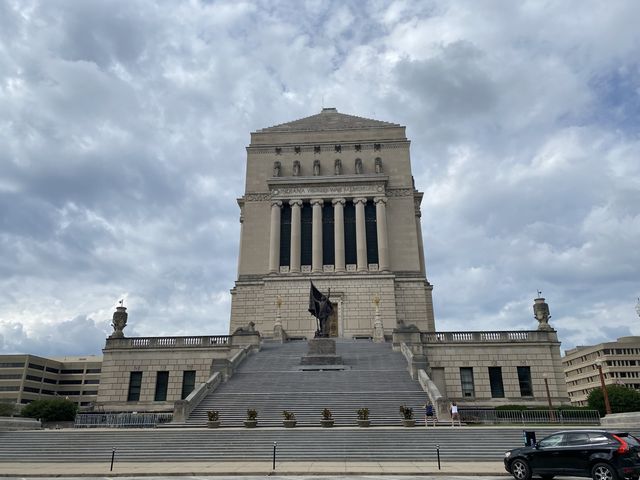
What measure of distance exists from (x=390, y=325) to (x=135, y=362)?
24535mm

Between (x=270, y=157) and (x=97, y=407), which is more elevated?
(x=270, y=157)

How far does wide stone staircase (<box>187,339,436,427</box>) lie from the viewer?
27500mm

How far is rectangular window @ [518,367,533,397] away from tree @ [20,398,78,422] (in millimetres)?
32838

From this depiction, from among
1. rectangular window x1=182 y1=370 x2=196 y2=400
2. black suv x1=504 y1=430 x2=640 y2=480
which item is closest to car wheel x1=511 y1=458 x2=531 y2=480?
black suv x1=504 y1=430 x2=640 y2=480

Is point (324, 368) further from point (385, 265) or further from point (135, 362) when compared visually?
point (385, 265)

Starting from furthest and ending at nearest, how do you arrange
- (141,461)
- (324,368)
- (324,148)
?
(324,148) < (324,368) < (141,461)

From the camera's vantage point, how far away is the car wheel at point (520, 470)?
15156 mm

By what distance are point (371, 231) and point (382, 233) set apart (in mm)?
1807

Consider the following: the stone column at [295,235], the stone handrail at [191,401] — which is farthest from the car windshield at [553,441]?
the stone column at [295,235]

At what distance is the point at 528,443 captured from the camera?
55.5ft

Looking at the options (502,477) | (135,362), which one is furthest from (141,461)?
(135,362)

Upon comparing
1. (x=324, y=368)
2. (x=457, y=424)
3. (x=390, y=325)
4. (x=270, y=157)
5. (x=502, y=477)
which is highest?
(x=270, y=157)

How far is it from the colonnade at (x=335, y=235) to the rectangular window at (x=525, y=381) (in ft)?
61.7

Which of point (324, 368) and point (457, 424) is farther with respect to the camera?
point (324, 368)
